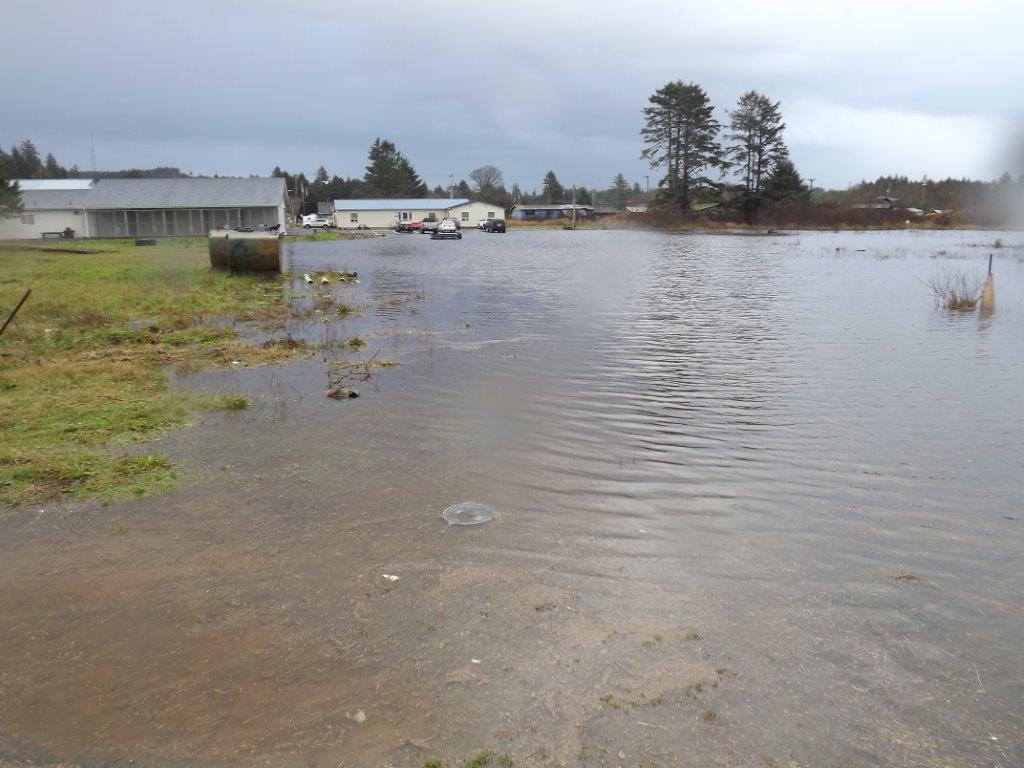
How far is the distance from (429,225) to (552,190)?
7378 cm

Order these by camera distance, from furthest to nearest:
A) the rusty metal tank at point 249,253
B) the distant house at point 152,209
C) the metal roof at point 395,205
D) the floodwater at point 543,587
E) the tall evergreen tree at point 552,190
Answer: the tall evergreen tree at point 552,190, the metal roof at point 395,205, the distant house at point 152,209, the rusty metal tank at point 249,253, the floodwater at point 543,587

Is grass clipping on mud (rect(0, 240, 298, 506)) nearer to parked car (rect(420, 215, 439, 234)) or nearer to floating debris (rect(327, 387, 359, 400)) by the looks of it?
floating debris (rect(327, 387, 359, 400))

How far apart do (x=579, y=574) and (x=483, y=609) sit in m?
0.81

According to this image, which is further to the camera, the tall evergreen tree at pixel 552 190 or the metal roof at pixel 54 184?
the tall evergreen tree at pixel 552 190

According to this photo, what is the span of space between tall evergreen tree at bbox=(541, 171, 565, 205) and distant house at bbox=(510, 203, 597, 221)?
26299mm

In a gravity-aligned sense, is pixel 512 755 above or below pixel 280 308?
below

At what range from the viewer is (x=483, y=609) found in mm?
4855

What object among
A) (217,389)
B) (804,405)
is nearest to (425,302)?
(217,389)

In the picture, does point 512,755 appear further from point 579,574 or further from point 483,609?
point 579,574

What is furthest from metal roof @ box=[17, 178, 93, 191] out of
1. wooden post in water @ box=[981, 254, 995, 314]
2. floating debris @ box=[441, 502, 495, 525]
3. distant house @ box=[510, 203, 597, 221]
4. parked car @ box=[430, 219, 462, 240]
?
floating debris @ box=[441, 502, 495, 525]

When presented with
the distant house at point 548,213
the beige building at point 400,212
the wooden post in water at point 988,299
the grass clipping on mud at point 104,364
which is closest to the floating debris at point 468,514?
the grass clipping on mud at point 104,364

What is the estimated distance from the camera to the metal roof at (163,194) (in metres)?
64.9

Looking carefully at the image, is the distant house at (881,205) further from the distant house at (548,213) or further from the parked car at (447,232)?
the parked car at (447,232)

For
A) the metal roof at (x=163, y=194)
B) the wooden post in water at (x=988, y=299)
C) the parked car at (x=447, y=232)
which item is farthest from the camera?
the parked car at (x=447, y=232)
